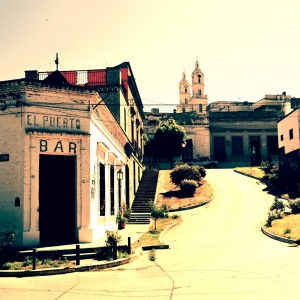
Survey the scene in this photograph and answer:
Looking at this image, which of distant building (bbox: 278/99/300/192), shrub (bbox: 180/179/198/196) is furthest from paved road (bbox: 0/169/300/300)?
distant building (bbox: 278/99/300/192)

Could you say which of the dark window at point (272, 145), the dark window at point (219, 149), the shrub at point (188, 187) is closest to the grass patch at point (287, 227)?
the shrub at point (188, 187)

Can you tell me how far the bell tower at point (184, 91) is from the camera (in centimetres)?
10807

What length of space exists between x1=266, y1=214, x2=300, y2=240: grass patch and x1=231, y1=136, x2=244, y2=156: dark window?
1372 inches

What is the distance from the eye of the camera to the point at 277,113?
63.6m

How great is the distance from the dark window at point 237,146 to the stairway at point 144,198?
20064mm

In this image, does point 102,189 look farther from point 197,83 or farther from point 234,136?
point 197,83

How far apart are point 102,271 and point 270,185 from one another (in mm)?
30445

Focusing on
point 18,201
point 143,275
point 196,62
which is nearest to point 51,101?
point 18,201

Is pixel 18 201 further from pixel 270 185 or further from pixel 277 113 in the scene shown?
pixel 277 113

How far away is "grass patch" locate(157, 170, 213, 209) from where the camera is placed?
114 feet

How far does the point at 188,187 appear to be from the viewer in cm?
3716

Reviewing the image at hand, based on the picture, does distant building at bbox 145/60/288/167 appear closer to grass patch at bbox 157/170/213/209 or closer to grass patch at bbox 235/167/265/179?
grass patch at bbox 235/167/265/179

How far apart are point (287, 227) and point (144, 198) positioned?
48.0 feet

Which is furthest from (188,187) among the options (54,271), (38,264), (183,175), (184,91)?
(184,91)
